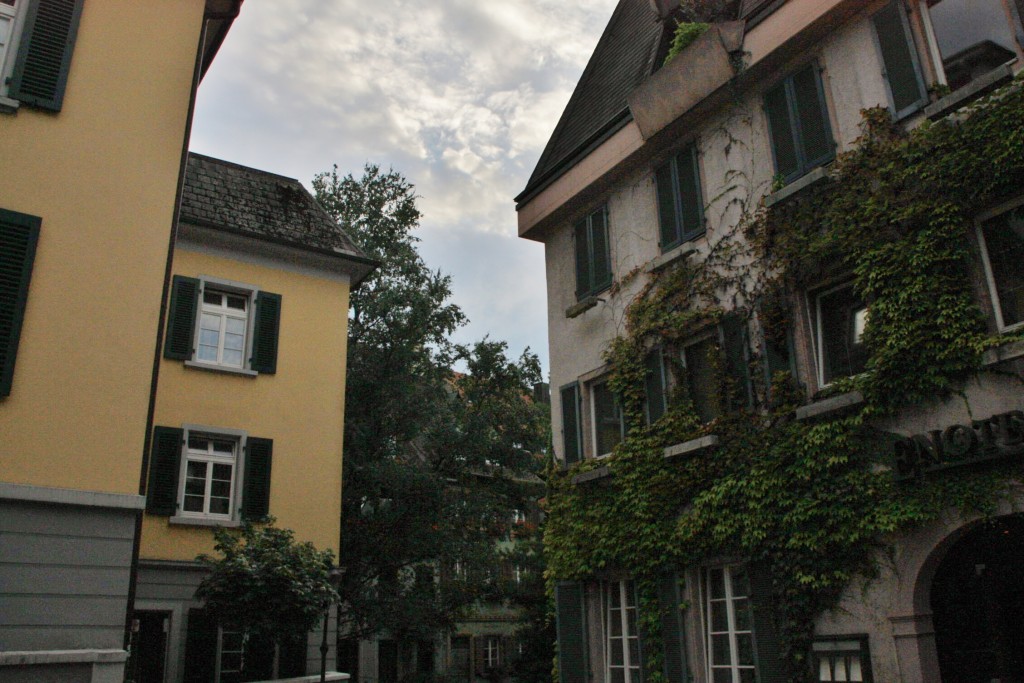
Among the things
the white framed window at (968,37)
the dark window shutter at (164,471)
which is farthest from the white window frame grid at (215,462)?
the white framed window at (968,37)

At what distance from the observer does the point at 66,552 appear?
905cm

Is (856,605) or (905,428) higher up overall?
(905,428)

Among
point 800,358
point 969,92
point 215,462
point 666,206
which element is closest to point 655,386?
point 800,358

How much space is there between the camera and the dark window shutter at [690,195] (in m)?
12.6

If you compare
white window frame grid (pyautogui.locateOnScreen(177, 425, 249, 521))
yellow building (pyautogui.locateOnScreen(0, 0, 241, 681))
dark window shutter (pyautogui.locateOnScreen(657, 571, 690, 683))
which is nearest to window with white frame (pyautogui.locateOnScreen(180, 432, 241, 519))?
white window frame grid (pyautogui.locateOnScreen(177, 425, 249, 521))

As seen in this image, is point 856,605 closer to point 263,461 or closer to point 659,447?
point 659,447

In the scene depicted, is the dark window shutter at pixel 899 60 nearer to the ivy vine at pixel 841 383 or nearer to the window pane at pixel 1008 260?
the ivy vine at pixel 841 383

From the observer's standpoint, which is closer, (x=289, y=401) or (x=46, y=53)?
(x=46, y=53)

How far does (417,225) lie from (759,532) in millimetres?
18831

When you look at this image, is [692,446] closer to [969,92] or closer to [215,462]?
[969,92]

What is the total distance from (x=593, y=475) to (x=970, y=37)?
749 centimetres

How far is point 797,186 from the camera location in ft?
35.0

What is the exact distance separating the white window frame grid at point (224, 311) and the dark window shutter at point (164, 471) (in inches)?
53.1

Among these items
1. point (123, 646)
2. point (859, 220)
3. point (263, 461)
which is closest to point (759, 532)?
point (859, 220)
